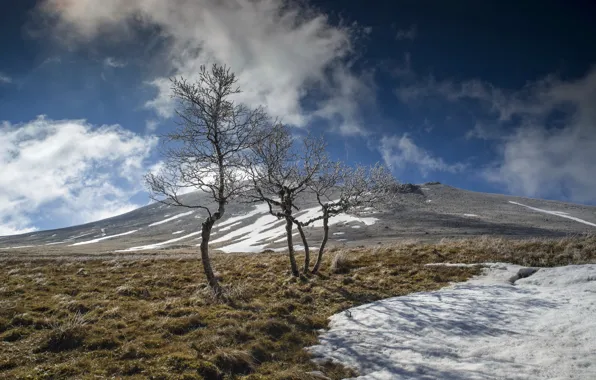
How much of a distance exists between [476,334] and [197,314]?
29.7 feet

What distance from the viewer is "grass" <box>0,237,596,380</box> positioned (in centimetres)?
805

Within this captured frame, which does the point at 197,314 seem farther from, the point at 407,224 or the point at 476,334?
the point at 407,224

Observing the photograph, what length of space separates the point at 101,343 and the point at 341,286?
422 inches

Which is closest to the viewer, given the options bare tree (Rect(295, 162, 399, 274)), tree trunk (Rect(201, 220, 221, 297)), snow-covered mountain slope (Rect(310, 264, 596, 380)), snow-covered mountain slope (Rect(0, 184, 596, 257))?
snow-covered mountain slope (Rect(310, 264, 596, 380))

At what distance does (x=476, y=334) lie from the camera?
966cm

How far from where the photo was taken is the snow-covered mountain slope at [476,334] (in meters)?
7.65

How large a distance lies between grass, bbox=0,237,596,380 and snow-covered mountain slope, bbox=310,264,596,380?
1000 millimetres

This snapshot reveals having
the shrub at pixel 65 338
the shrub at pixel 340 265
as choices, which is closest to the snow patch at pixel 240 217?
the shrub at pixel 340 265

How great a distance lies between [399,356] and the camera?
877 cm

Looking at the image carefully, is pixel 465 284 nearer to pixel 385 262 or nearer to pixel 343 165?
pixel 385 262

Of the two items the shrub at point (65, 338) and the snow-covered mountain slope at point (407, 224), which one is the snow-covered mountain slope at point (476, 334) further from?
the snow-covered mountain slope at point (407, 224)

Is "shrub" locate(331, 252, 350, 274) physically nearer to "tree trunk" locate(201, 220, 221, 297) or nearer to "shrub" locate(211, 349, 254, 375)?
"tree trunk" locate(201, 220, 221, 297)

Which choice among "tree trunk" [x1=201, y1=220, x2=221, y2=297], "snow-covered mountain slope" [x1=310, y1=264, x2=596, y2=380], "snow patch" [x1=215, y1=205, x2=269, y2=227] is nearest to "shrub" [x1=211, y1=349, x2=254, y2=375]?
"snow-covered mountain slope" [x1=310, y1=264, x2=596, y2=380]

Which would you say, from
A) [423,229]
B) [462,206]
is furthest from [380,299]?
[462,206]
